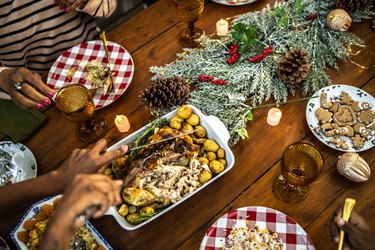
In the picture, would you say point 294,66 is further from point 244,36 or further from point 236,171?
point 236,171

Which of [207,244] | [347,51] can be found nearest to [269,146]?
[207,244]

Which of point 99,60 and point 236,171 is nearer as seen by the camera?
point 236,171

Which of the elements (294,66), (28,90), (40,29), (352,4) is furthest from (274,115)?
(40,29)

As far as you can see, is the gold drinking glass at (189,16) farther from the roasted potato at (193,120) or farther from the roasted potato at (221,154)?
the roasted potato at (221,154)

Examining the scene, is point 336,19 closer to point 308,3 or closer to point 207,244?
point 308,3

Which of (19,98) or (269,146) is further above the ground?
(19,98)

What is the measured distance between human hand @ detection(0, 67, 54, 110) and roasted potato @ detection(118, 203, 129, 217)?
1.45 feet

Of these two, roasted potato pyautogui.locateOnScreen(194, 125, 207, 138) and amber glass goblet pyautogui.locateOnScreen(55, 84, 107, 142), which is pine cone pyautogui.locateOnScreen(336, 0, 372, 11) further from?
amber glass goblet pyautogui.locateOnScreen(55, 84, 107, 142)

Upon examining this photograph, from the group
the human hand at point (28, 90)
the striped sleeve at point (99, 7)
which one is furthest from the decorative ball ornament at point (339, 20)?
the human hand at point (28, 90)

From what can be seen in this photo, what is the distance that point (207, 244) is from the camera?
0.98m

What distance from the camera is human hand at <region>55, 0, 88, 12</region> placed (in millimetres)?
1394

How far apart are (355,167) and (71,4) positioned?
3.97 ft

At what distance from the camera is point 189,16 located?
1.29 m

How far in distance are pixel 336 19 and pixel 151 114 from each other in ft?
2.52
